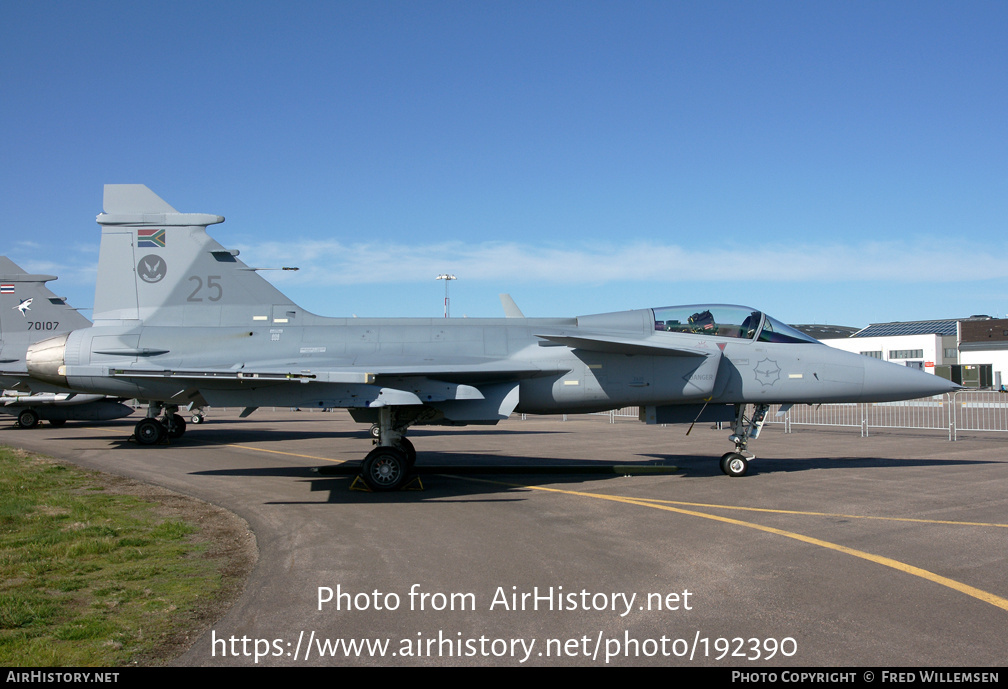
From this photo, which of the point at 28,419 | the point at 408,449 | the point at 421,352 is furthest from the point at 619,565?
the point at 28,419

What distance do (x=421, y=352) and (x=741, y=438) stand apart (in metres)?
5.95

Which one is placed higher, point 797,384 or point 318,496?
point 797,384

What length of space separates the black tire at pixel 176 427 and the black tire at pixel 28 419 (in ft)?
31.9

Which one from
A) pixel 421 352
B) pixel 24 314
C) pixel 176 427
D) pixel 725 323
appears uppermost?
pixel 24 314

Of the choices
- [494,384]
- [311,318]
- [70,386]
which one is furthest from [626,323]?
[70,386]

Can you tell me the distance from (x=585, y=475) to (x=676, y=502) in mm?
3121

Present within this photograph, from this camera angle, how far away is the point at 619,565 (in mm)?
6387

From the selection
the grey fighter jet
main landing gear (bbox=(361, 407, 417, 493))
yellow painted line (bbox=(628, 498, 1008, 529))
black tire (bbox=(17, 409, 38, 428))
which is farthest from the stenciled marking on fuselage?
black tire (bbox=(17, 409, 38, 428))

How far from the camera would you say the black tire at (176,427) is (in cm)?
2023

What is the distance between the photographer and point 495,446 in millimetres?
18797

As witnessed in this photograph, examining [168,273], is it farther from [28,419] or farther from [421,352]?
[28,419]

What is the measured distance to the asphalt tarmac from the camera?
438cm

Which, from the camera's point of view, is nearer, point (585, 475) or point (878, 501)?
point (878, 501)

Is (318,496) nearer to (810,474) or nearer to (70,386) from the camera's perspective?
(70,386)
